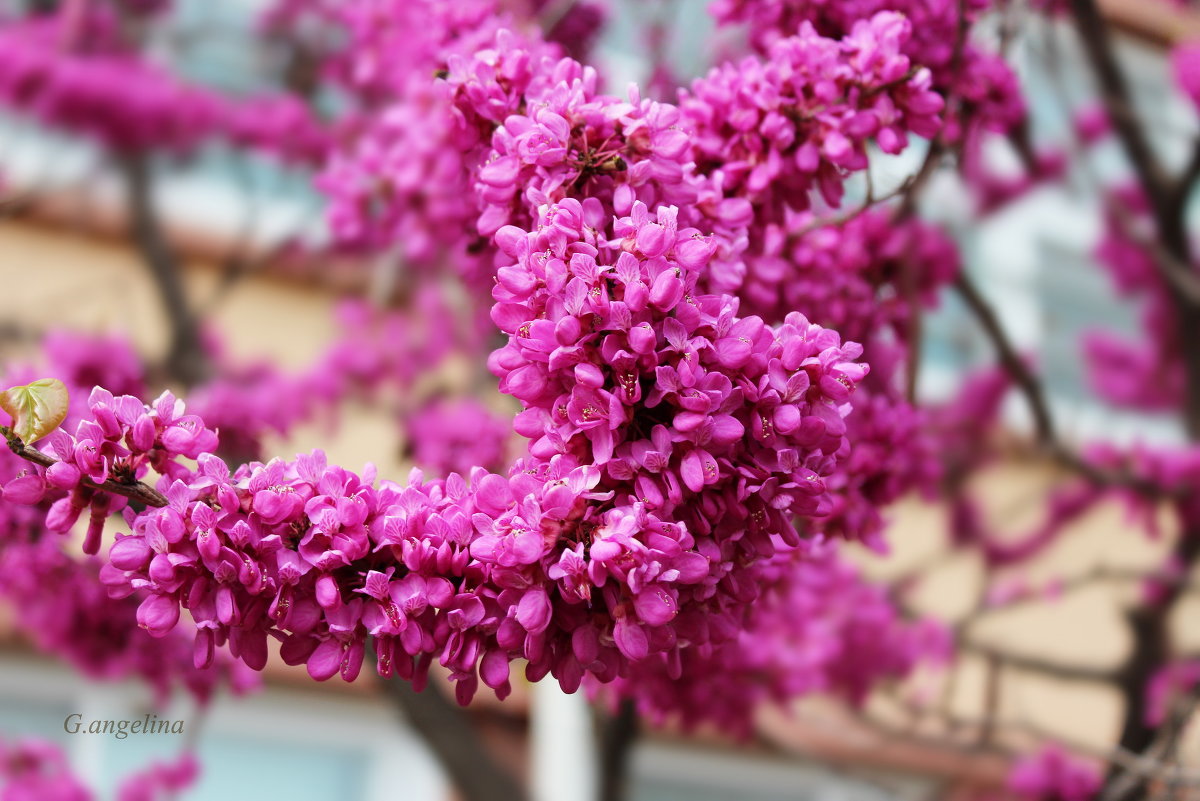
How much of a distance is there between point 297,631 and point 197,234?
7.76 ft

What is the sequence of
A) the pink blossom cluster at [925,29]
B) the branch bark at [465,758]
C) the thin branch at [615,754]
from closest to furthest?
the pink blossom cluster at [925,29]
the branch bark at [465,758]
the thin branch at [615,754]

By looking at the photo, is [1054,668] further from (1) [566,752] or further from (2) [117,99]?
(2) [117,99]

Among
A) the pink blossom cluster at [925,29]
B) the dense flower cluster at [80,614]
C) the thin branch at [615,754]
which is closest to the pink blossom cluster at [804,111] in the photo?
the pink blossom cluster at [925,29]

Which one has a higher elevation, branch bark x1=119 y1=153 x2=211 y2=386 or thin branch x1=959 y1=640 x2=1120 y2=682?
branch bark x1=119 y1=153 x2=211 y2=386

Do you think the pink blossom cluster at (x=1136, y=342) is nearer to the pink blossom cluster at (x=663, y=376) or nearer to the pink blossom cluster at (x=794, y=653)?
the pink blossom cluster at (x=794, y=653)

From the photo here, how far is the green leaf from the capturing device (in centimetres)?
61

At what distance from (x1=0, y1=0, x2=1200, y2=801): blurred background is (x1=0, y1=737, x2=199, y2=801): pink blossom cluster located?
114mm

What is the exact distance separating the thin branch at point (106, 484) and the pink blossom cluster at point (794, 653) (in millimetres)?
339

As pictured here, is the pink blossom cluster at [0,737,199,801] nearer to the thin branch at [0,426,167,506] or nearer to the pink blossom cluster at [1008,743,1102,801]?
the thin branch at [0,426,167,506]

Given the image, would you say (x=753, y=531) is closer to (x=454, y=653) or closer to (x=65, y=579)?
(x=454, y=653)

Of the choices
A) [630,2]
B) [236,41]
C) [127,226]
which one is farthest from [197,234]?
[630,2]

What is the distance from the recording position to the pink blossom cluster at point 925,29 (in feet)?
3.01

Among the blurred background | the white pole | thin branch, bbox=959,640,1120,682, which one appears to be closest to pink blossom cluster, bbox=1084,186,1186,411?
the blurred background

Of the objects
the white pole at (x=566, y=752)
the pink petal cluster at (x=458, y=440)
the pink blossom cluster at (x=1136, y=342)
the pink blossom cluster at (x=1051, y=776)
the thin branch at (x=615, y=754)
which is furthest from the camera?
the pink blossom cluster at (x=1136, y=342)
